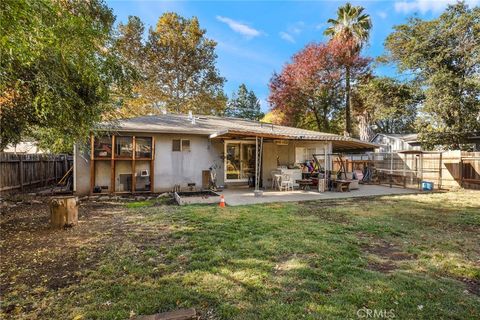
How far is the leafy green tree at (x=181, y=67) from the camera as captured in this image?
20891mm

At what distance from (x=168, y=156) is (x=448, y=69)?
16392mm

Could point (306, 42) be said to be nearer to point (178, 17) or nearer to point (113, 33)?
point (178, 17)

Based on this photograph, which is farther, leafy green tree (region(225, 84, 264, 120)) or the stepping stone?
leafy green tree (region(225, 84, 264, 120))

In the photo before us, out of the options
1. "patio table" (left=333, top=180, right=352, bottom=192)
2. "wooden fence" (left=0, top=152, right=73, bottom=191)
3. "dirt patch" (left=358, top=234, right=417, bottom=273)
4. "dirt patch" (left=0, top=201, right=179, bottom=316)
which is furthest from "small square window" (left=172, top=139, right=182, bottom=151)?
"dirt patch" (left=358, top=234, right=417, bottom=273)

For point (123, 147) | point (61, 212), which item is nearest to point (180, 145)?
point (123, 147)

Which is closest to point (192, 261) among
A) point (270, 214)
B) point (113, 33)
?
point (270, 214)

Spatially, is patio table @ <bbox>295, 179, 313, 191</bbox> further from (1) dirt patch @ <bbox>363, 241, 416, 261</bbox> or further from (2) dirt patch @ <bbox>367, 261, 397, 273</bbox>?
(2) dirt patch @ <bbox>367, 261, 397, 273</bbox>

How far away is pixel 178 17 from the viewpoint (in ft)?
69.7

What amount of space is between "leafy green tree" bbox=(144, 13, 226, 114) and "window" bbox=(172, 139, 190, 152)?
40.1ft

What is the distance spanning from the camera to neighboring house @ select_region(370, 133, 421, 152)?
22.3 meters

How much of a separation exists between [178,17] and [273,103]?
1074 centimetres

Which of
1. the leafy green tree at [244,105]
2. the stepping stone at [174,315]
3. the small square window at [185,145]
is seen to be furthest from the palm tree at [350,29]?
the stepping stone at [174,315]

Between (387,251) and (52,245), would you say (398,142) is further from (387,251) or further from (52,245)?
(52,245)

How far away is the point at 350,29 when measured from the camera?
20766 mm
